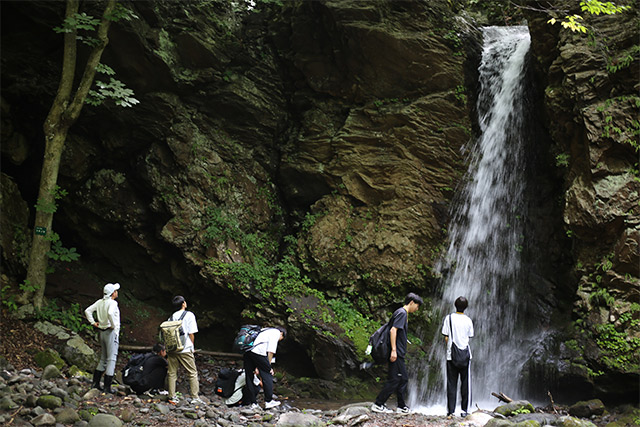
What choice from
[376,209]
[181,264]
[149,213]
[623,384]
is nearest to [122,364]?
[181,264]

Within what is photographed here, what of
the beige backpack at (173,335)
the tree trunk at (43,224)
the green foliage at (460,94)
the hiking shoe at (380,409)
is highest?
the green foliage at (460,94)

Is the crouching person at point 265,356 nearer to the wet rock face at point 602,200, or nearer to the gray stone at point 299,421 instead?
the gray stone at point 299,421

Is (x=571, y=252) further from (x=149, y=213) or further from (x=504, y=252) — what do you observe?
(x=149, y=213)

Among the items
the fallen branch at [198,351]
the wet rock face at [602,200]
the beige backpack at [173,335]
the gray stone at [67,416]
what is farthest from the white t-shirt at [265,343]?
the wet rock face at [602,200]

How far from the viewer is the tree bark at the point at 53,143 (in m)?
8.11

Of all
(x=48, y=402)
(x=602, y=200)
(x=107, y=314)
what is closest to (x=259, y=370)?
(x=107, y=314)

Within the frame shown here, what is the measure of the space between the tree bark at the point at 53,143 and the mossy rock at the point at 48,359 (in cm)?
151

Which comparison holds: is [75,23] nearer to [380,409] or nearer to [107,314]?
[107,314]

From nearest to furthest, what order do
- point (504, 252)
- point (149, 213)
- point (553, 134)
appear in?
point (553, 134) → point (504, 252) → point (149, 213)

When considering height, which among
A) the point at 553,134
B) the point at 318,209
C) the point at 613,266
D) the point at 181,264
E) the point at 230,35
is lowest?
the point at 181,264

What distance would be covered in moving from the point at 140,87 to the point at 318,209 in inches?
215

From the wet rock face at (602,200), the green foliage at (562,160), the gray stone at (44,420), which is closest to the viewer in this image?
the gray stone at (44,420)

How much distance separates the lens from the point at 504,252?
1031 cm

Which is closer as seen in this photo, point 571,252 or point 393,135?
point 571,252
